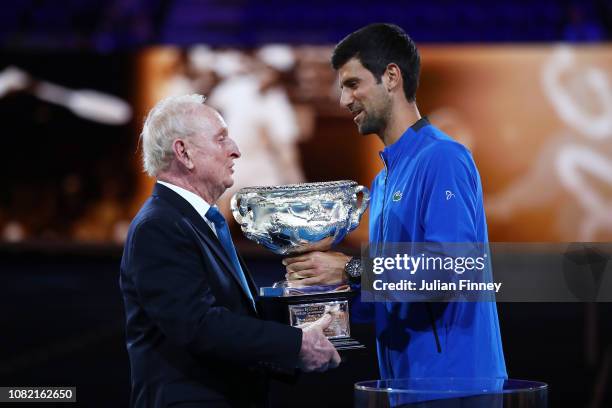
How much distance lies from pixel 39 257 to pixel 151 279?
17.7ft


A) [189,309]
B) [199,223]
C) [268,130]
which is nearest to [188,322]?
[189,309]

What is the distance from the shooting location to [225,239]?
6.84ft

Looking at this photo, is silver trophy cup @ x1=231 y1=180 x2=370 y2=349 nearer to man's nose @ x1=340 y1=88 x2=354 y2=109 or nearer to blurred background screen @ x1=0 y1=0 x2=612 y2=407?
man's nose @ x1=340 y1=88 x2=354 y2=109

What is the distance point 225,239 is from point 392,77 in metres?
0.59

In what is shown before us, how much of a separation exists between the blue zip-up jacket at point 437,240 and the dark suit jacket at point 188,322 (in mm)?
299

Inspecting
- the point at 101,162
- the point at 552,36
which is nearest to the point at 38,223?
the point at 101,162

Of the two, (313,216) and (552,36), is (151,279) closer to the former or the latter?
(313,216)

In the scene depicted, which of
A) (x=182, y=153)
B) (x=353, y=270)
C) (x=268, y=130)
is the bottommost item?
(x=353, y=270)

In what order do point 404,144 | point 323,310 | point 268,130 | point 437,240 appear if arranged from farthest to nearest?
point 268,130 < point 404,144 < point 323,310 < point 437,240

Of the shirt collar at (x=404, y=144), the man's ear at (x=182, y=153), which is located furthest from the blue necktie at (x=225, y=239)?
the shirt collar at (x=404, y=144)

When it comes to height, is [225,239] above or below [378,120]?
below

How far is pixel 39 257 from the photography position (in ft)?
22.7

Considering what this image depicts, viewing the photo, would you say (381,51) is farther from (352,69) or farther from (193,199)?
(193,199)

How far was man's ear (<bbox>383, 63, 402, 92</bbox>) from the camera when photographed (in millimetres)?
2154
